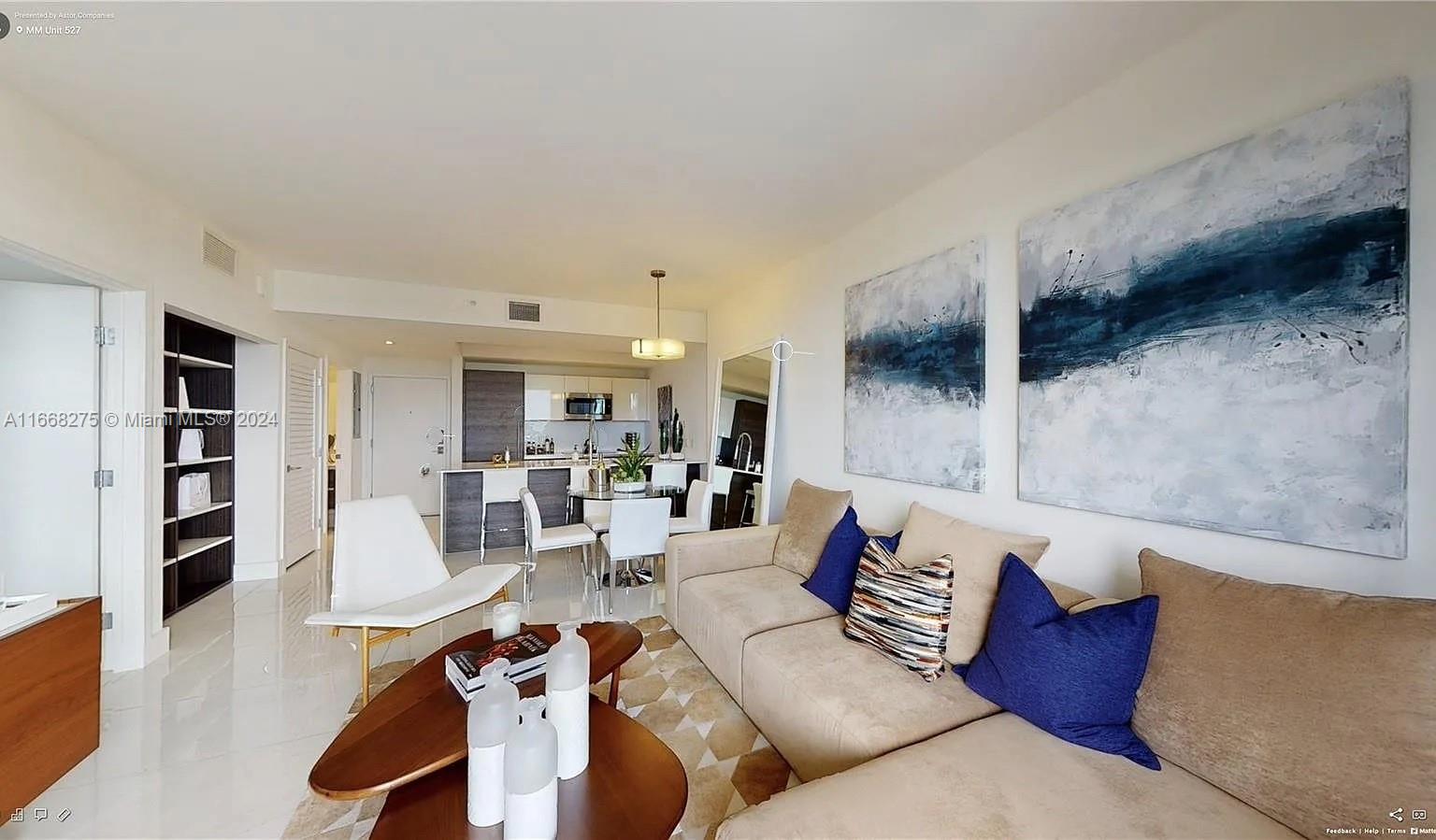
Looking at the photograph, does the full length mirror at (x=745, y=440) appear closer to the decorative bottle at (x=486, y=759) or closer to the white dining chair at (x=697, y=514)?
the white dining chair at (x=697, y=514)

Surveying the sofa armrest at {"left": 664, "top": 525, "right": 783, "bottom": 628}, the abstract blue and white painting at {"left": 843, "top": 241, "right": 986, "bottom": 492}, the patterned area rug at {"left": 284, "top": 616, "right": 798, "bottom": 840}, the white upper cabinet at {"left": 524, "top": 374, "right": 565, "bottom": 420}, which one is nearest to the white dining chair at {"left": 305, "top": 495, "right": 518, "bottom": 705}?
the patterned area rug at {"left": 284, "top": 616, "right": 798, "bottom": 840}

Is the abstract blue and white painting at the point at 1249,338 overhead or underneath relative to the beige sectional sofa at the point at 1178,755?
overhead

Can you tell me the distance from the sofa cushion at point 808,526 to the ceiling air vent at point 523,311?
10.8 feet

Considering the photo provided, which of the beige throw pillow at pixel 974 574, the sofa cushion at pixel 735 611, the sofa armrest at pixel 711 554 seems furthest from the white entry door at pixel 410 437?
the beige throw pillow at pixel 974 574

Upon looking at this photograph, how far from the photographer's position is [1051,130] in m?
2.05

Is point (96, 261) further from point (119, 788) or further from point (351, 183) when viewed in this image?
point (119, 788)

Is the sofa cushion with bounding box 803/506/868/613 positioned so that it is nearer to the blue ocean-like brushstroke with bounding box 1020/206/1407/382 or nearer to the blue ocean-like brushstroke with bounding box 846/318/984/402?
the blue ocean-like brushstroke with bounding box 846/318/984/402

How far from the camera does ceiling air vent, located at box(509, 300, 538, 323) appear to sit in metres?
4.80

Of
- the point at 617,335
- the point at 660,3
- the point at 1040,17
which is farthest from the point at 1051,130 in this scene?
the point at 617,335

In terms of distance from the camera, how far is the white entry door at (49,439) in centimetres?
242

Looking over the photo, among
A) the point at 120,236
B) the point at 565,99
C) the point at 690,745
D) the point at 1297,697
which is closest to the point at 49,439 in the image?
the point at 120,236

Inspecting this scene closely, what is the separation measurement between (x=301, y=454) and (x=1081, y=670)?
6.03 metres

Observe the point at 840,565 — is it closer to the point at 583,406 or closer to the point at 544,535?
the point at 544,535

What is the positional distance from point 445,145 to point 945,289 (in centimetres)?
250
